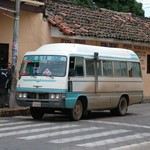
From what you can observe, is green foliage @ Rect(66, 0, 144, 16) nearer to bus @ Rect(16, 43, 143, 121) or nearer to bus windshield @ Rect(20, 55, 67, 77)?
bus @ Rect(16, 43, 143, 121)

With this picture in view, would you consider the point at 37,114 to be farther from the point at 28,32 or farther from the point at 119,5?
the point at 119,5

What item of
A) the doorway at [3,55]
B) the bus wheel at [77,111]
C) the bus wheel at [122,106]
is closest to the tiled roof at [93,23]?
the doorway at [3,55]

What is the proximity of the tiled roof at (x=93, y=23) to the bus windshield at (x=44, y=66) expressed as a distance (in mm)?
5210

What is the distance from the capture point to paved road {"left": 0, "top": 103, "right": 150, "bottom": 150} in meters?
10.6

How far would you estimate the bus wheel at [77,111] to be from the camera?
15250mm

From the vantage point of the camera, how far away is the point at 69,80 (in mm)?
15023

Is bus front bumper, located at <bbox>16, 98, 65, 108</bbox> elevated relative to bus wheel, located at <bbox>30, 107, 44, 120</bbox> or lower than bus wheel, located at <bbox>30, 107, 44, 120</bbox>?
elevated

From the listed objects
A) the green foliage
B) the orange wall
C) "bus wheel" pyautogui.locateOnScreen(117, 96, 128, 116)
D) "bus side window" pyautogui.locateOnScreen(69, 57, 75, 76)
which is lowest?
"bus wheel" pyautogui.locateOnScreen(117, 96, 128, 116)

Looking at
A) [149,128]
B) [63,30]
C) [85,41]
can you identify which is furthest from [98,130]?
[85,41]

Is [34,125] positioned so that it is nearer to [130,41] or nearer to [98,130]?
[98,130]

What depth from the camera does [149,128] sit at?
47.2ft

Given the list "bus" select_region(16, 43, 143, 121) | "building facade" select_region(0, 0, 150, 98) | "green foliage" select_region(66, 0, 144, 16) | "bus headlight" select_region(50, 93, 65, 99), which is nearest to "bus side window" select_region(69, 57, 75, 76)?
"bus" select_region(16, 43, 143, 121)

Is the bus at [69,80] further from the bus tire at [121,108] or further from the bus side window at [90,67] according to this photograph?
the bus tire at [121,108]

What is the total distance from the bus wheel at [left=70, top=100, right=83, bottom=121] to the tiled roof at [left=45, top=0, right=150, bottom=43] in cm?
583
